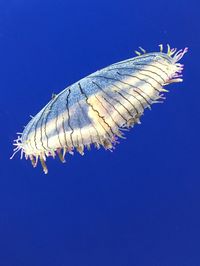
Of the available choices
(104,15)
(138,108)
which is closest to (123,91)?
(138,108)

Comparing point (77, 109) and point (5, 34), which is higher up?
point (5, 34)

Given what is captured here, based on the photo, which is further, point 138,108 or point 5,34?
point 5,34

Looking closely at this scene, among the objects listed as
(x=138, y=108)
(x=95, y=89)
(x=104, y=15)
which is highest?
(x=104, y=15)

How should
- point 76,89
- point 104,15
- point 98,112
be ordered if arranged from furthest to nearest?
1. point 104,15
2. point 76,89
3. point 98,112

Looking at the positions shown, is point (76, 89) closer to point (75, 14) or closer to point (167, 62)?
point (167, 62)

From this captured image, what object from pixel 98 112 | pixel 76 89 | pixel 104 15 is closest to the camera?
pixel 98 112

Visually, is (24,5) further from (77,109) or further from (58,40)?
(77,109)
